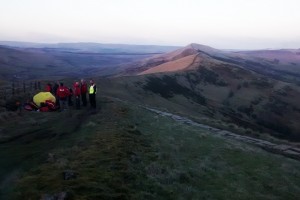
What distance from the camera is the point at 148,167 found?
19312 millimetres

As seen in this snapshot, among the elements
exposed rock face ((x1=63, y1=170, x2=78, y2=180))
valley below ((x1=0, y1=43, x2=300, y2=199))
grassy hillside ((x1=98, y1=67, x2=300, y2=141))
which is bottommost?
grassy hillside ((x1=98, y1=67, x2=300, y2=141))

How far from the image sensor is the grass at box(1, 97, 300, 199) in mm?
15695

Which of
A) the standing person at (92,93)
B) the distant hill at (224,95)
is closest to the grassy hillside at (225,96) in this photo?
the distant hill at (224,95)

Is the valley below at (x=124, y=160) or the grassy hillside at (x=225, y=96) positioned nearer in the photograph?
the valley below at (x=124, y=160)

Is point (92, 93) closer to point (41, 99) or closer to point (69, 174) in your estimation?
point (41, 99)

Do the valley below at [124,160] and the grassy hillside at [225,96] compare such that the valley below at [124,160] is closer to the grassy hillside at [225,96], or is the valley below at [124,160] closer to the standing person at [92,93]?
the standing person at [92,93]

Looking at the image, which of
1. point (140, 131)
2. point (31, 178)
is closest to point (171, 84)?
point (140, 131)

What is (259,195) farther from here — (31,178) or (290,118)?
(290,118)

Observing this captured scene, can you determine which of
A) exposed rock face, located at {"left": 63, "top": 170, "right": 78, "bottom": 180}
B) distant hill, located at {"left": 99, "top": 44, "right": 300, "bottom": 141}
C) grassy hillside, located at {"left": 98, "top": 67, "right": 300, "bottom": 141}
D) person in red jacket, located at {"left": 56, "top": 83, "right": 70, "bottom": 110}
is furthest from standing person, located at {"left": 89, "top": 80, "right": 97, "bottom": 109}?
distant hill, located at {"left": 99, "top": 44, "right": 300, "bottom": 141}

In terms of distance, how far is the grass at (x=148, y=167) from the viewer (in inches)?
618

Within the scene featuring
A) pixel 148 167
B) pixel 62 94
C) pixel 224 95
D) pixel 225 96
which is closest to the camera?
pixel 148 167

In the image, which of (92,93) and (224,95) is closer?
(92,93)

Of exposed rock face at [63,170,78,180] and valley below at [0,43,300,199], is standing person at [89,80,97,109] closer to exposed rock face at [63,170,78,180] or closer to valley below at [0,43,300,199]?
valley below at [0,43,300,199]

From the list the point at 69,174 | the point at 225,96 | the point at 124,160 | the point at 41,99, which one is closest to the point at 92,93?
the point at 41,99
